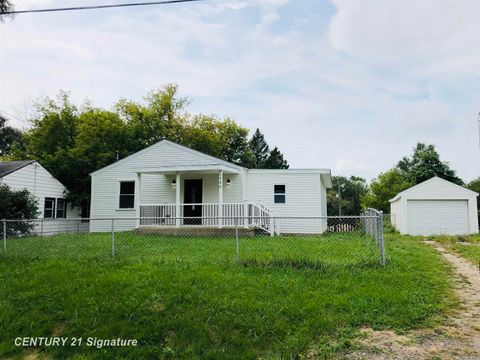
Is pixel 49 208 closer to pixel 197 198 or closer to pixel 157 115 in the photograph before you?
pixel 197 198

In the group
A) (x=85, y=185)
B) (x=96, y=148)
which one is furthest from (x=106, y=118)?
(x=85, y=185)

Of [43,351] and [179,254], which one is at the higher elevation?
[179,254]

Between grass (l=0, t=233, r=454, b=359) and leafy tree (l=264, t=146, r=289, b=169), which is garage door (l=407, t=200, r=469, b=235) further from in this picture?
leafy tree (l=264, t=146, r=289, b=169)

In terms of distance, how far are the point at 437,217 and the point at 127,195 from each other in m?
14.6

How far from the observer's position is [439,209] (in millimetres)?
16344

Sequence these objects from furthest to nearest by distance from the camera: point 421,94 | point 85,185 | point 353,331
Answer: point 85,185
point 421,94
point 353,331

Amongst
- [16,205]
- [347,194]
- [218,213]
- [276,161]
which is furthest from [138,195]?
[347,194]

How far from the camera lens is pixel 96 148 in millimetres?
22781

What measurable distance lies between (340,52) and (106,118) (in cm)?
1769

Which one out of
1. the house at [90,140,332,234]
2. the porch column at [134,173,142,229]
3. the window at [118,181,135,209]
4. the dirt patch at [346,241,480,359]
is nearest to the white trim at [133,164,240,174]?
the house at [90,140,332,234]

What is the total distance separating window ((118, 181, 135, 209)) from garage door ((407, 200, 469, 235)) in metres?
13.1

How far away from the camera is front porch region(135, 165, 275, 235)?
544 inches

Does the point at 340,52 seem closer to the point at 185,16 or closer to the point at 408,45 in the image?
the point at 408,45

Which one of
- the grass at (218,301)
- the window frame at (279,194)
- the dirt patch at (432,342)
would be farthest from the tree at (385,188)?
the dirt patch at (432,342)
